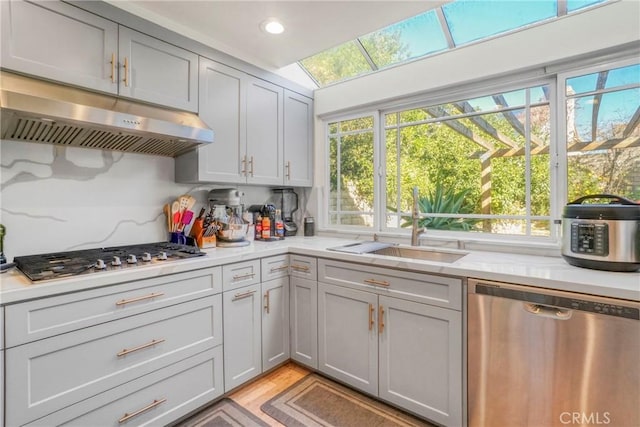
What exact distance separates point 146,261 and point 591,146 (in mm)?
2448

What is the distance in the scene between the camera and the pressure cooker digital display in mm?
1316

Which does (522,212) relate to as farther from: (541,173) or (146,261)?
(146,261)

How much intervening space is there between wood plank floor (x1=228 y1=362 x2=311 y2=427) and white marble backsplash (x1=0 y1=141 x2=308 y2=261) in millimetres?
1151

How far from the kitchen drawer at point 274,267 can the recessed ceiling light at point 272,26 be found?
1477 mm

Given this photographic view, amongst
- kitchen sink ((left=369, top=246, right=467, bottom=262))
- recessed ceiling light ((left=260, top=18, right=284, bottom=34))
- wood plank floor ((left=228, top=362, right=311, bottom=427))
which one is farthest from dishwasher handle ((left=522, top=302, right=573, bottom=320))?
recessed ceiling light ((left=260, top=18, right=284, bottom=34))

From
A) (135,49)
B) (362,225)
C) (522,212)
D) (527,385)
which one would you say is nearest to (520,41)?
(522,212)

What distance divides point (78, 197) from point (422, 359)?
2092 millimetres

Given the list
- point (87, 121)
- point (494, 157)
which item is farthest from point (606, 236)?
point (87, 121)

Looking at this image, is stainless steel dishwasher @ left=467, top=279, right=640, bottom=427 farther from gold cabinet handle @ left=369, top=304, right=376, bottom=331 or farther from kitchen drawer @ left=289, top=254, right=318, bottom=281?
kitchen drawer @ left=289, top=254, right=318, bottom=281

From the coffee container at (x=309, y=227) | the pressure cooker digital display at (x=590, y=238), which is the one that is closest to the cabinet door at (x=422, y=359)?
the pressure cooker digital display at (x=590, y=238)

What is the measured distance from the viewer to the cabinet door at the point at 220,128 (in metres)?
2.04

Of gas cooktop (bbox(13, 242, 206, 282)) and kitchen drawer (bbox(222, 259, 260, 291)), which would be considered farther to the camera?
kitchen drawer (bbox(222, 259, 260, 291))

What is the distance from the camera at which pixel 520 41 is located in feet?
6.04

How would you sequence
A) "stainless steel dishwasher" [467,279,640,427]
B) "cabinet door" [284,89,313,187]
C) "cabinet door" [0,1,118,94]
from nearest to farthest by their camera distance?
"stainless steel dishwasher" [467,279,640,427]
"cabinet door" [0,1,118,94]
"cabinet door" [284,89,313,187]
